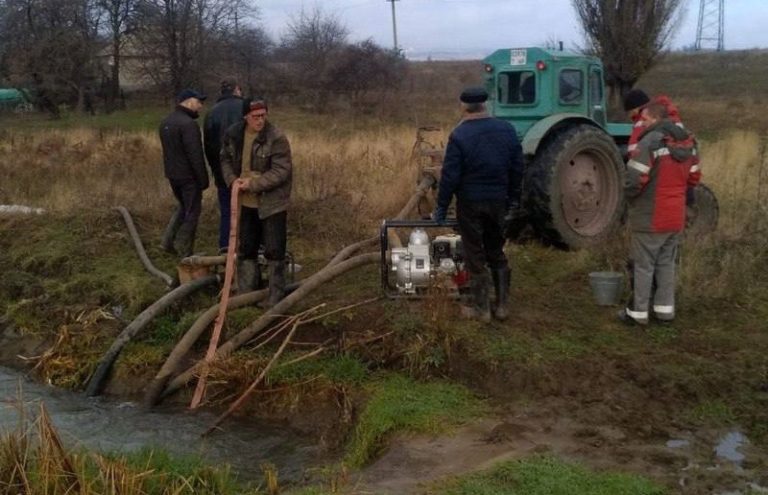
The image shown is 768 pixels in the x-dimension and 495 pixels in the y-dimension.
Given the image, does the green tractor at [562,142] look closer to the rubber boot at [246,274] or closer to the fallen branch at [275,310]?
the fallen branch at [275,310]

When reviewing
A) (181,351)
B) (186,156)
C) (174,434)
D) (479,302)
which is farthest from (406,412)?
(186,156)

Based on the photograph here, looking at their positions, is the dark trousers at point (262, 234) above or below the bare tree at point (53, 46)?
below

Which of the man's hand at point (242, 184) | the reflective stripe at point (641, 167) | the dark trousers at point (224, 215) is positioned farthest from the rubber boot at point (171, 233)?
the reflective stripe at point (641, 167)

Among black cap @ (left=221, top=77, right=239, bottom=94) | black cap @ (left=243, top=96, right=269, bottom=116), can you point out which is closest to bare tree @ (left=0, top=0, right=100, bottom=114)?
black cap @ (left=221, top=77, right=239, bottom=94)

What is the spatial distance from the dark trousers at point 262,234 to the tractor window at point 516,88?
3780mm

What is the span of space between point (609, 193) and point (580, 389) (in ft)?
14.9

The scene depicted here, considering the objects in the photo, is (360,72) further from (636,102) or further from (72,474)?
(72,474)

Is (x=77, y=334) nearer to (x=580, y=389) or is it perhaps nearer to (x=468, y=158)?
(x=468, y=158)

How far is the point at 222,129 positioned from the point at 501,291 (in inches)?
136

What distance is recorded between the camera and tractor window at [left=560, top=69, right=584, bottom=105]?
34.8ft

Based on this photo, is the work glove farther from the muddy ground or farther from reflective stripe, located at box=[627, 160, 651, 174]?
reflective stripe, located at box=[627, 160, 651, 174]

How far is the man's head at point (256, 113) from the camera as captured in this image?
7.84m

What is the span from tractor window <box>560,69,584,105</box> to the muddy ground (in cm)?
188

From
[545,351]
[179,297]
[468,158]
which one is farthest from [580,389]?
[179,297]
